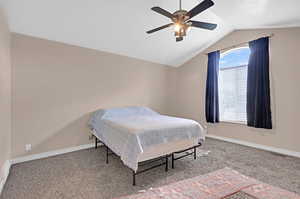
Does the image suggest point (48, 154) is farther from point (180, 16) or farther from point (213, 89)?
point (213, 89)

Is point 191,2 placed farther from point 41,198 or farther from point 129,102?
point 41,198

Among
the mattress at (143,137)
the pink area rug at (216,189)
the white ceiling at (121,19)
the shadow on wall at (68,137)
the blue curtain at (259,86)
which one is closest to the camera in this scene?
the pink area rug at (216,189)

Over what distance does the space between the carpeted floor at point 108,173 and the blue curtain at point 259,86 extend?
730mm

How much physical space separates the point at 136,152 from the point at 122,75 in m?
2.59

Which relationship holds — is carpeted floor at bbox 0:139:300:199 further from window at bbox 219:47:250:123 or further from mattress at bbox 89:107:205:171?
window at bbox 219:47:250:123

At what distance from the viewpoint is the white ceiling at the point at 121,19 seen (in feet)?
8.35

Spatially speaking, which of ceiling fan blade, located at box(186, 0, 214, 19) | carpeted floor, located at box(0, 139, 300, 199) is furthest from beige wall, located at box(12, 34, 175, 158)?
ceiling fan blade, located at box(186, 0, 214, 19)

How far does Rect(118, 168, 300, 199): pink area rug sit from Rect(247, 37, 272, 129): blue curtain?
1.77 m

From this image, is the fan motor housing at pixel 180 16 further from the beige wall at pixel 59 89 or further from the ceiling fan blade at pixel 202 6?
the beige wall at pixel 59 89

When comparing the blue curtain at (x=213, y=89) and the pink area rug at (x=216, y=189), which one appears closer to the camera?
the pink area rug at (x=216, y=189)

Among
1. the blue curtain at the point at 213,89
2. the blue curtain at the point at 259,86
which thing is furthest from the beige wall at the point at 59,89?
the blue curtain at the point at 259,86

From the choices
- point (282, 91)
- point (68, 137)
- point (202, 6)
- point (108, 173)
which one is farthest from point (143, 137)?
point (282, 91)

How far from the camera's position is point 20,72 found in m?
2.96

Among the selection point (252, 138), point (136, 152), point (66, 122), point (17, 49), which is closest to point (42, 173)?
point (66, 122)
